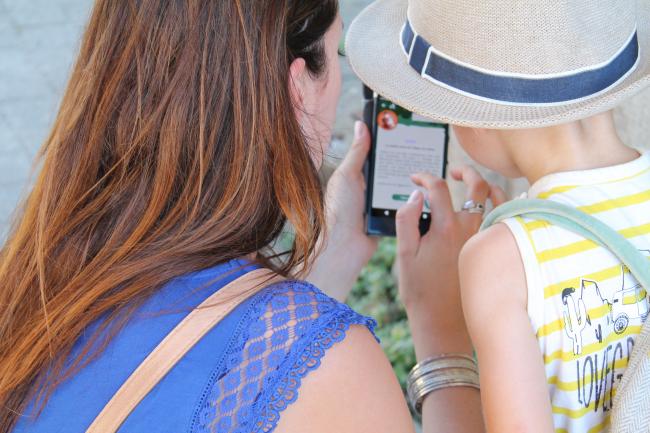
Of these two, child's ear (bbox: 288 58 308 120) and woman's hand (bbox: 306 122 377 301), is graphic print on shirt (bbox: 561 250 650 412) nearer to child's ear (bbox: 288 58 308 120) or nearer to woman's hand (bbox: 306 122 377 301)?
child's ear (bbox: 288 58 308 120)

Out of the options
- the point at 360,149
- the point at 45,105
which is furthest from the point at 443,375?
the point at 45,105

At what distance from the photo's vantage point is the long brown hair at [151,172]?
4.26 ft

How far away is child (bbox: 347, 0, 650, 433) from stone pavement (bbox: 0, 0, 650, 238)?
8.71 feet

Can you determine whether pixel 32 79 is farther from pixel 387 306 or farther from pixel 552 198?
pixel 552 198

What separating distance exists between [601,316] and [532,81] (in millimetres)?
376

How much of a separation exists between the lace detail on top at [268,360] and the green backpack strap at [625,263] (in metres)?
0.34

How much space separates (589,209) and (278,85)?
516 millimetres

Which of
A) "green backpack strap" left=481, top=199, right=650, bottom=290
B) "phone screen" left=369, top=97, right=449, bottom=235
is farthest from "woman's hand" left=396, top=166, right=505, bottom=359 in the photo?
"green backpack strap" left=481, top=199, right=650, bottom=290

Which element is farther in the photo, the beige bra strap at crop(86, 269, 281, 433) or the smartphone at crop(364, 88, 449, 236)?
the smartphone at crop(364, 88, 449, 236)

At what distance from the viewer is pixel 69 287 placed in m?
1.30

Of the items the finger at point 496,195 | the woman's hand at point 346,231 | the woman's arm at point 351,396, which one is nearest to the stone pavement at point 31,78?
the woman's hand at point 346,231

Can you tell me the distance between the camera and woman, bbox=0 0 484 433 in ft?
3.96

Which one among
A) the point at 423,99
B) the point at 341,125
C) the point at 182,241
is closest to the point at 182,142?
the point at 182,241

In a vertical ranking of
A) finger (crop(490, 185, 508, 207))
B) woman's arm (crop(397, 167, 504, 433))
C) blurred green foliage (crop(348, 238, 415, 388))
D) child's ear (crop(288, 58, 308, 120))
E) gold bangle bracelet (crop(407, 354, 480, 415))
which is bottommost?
blurred green foliage (crop(348, 238, 415, 388))
